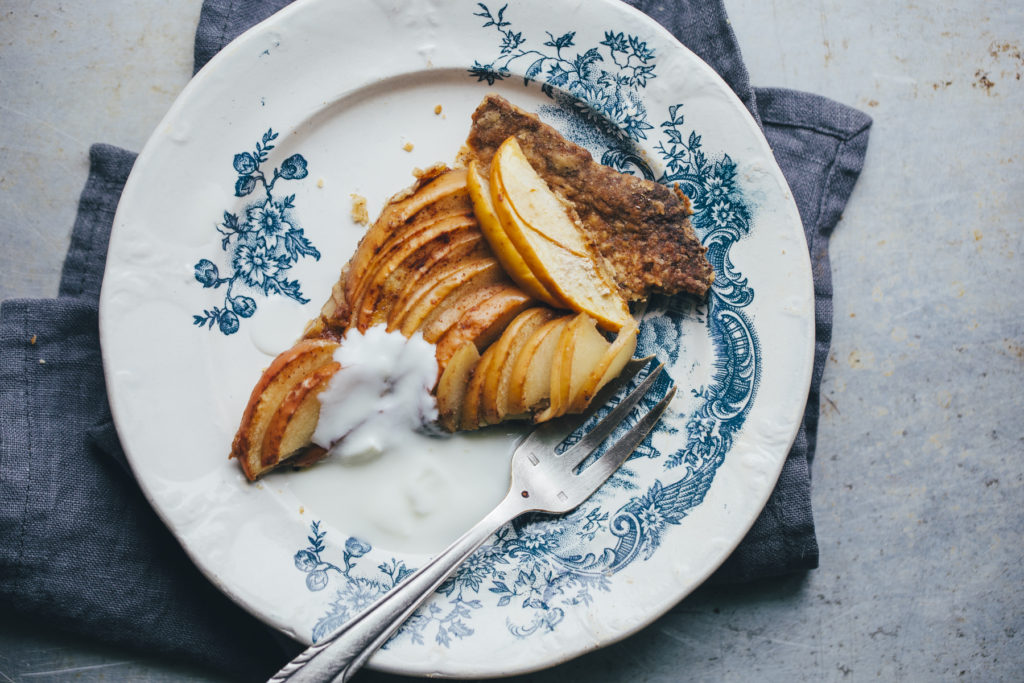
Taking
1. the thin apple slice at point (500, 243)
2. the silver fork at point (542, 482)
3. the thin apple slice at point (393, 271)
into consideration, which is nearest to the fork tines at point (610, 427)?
the silver fork at point (542, 482)

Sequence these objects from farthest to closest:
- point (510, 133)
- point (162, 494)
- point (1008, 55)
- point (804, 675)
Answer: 1. point (1008, 55)
2. point (804, 675)
3. point (510, 133)
4. point (162, 494)

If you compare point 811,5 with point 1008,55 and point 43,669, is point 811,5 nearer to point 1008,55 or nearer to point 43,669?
point 1008,55

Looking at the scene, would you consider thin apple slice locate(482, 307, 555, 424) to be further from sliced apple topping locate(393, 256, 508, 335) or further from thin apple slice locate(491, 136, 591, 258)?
thin apple slice locate(491, 136, 591, 258)

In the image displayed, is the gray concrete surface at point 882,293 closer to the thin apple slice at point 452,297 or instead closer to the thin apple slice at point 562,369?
the thin apple slice at point 562,369

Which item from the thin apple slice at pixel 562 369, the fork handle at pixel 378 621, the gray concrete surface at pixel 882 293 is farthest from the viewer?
the gray concrete surface at pixel 882 293

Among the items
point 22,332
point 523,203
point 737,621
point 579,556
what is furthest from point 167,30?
point 737,621

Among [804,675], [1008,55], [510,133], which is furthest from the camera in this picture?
[1008,55]

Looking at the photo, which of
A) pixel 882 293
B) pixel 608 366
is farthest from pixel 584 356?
pixel 882 293
